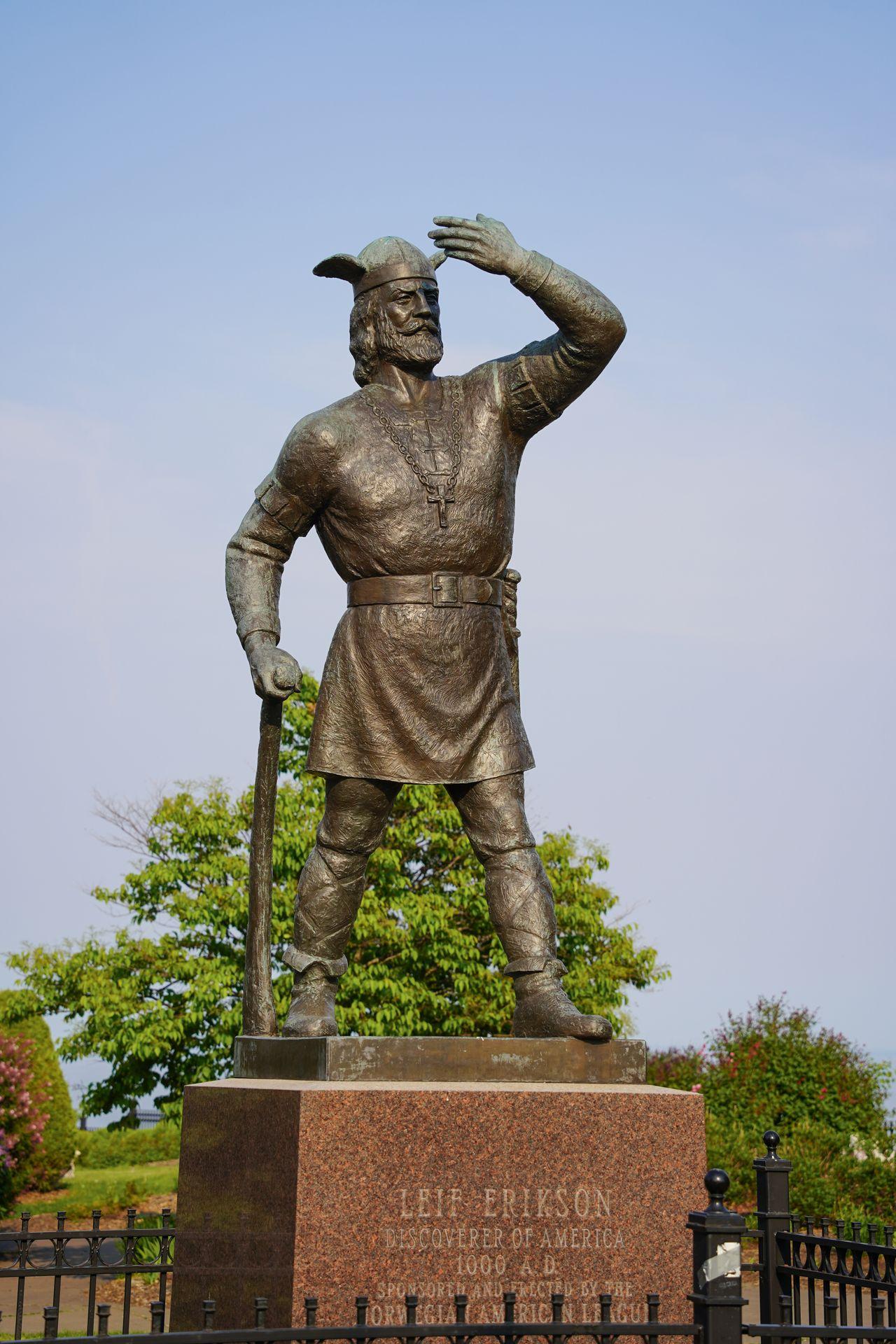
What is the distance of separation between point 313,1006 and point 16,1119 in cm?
1521

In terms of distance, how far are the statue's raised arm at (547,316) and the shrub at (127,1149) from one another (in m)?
20.8

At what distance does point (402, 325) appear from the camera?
6.00 meters

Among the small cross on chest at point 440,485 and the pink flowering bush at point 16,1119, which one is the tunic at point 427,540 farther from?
the pink flowering bush at point 16,1119

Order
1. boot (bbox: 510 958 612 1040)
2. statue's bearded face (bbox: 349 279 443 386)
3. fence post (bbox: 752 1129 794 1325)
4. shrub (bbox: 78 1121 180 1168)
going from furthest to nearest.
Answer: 1. shrub (bbox: 78 1121 180 1168)
2. fence post (bbox: 752 1129 794 1325)
3. statue's bearded face (bbox: 349 279 443 386)
4. boot (bbox: 510 958 612 1040)

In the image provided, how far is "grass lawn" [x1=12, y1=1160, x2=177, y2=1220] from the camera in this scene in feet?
61.8

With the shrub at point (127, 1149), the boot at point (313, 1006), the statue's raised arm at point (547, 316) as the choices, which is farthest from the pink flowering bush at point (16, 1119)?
the statue's raised arm at point (547, 316)

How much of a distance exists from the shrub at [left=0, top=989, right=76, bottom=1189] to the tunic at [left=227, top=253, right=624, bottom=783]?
55.8 ft

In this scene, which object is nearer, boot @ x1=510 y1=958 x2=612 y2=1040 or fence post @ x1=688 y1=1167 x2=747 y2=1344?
fence post @ x1=688 y1=1167 x2=747 y2=1344

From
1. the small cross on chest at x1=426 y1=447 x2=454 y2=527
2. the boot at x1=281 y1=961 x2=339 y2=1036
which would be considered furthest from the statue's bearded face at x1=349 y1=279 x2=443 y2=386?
the boot at x1=281 y1=961 x2=339 y2=1036

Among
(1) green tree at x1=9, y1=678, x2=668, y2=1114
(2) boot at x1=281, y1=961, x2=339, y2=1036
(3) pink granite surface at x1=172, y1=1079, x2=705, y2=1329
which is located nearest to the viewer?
(3) pink granite surface at x1=172, y1=1079, x2=705, y2=1329

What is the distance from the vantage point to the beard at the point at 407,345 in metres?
6.00

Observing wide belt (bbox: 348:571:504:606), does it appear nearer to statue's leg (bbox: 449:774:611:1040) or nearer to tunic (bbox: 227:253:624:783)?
tunic (bbox: 227:253:624:783)

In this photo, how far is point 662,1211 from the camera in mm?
5121

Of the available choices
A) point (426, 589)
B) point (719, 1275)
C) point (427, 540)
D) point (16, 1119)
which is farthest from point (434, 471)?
point (16, 1119)
